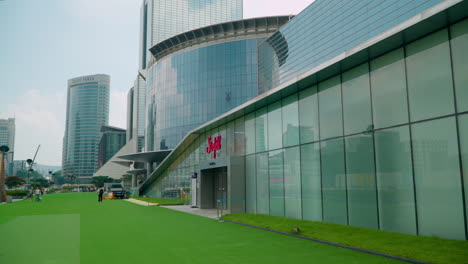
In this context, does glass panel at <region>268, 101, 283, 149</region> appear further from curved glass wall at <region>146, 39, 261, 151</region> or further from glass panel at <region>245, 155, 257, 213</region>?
curved glass wall at <region>146, 39, 261, 151</region>

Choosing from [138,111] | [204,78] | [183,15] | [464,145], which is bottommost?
[464,145]

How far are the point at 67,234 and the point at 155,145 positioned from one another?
65.4 metres

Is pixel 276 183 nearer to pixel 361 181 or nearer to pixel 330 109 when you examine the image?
pixel 330 109

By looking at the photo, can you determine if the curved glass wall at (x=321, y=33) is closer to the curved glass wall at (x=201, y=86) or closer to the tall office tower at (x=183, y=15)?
the curved glass wall at (x=201, y=86)

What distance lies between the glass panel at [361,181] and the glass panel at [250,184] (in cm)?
891

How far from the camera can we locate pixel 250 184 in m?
23.2

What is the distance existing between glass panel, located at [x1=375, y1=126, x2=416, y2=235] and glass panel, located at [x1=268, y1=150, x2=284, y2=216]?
724 centimetres

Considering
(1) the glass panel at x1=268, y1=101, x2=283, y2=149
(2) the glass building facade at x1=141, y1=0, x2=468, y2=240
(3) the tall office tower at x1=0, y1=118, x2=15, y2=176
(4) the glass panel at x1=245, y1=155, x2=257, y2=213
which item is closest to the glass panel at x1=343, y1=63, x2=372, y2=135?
(2) the glass building facade at x1=141, y1=0, x2=468, y2=240

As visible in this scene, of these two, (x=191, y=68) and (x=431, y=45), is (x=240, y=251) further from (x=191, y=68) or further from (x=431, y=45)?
(x=191, y=68)

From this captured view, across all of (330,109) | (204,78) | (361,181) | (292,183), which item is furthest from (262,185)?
(204,78)

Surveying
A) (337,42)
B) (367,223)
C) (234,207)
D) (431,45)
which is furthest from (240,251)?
(337,42)

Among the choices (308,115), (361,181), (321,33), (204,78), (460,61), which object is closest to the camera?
(460,61)

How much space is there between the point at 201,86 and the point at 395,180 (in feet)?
198

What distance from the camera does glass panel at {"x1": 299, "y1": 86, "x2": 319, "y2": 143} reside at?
1708 cm
